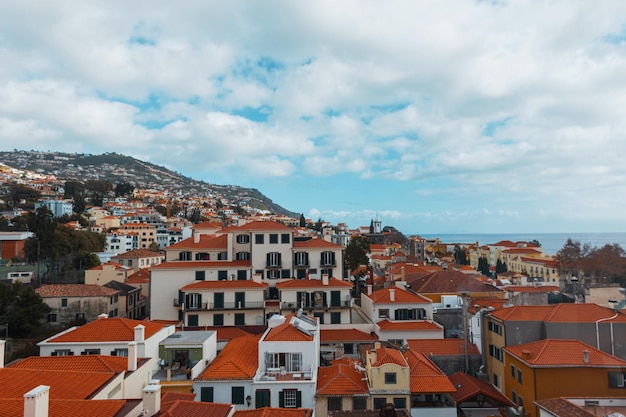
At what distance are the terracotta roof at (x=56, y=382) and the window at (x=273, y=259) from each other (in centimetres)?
2054

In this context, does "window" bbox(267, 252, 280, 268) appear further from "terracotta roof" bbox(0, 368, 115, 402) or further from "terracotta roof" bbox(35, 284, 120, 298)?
"terracotta roof" bbox(0, 368, 115, 402)

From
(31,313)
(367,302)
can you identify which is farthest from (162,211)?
(367,302)

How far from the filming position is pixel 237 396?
1722 cm

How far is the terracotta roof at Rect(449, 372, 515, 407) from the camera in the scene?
1903 cm

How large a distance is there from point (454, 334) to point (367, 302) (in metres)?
6.28

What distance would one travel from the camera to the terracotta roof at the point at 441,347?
23.8 meters

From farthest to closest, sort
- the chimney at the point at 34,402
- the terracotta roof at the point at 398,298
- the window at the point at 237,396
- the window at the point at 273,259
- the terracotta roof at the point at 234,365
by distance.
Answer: the window at the point at 273,259 < the terracotta roof at the point at 398,298 < the terracotta roof at the point at 234,365 < the window at the point at 237,396 < the chimney at the point at 34,402

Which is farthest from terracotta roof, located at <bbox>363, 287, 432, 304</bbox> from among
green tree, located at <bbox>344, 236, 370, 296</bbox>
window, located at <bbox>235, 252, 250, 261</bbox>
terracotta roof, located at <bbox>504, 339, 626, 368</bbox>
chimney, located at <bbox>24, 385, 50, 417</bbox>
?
chimney, located at <bbox>24, 385, 50, 417</bbox>

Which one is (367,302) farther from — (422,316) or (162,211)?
(162,211)

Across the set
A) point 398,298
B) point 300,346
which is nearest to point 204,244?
point 398,298

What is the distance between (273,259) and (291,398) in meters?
16.9

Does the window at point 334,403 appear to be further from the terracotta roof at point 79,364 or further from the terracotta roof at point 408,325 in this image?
the terracotta roof at point 408,325

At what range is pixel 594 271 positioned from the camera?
56562mm

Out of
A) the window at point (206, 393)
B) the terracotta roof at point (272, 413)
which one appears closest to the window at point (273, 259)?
the window at point (206, 393)
